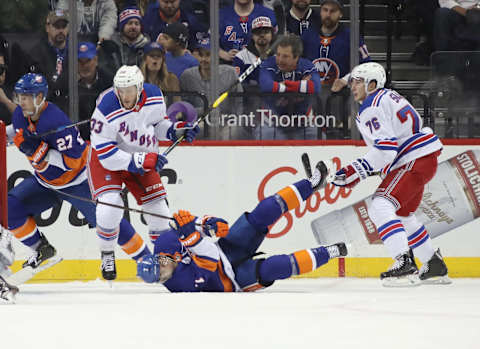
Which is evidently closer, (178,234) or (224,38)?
(178,234)

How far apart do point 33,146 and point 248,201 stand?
152 cm

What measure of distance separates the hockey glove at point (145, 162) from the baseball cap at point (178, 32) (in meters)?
1.30

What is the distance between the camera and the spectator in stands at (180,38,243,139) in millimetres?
6301

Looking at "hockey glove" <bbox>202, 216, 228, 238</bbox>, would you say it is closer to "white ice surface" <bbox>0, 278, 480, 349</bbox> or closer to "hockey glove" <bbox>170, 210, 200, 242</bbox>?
"hockey glove" <bbox>170, 210, 200, 242</bbox>

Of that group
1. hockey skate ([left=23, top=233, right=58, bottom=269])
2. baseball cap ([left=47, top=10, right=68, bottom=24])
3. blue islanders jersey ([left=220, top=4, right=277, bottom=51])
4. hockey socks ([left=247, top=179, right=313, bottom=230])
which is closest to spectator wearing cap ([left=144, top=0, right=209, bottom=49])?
blue islanders jersey ([left=220, top=4, right=277, bottom=51])

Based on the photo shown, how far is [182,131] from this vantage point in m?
5.54

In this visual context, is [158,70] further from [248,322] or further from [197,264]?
[248,322]

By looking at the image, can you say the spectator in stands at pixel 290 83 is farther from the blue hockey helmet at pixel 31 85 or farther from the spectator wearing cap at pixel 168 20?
the blue hockey helmet at pixel 31 85

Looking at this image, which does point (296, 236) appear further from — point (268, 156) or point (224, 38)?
point (224, 38)

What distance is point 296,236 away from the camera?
20.3 ft

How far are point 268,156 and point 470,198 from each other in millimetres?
1363

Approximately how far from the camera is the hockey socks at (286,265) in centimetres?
458

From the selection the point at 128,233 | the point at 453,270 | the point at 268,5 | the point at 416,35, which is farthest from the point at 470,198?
the point at 128,233

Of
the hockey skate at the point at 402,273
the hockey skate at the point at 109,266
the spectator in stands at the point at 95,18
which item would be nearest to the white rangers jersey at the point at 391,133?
the hockey skate at the point at 402,273
